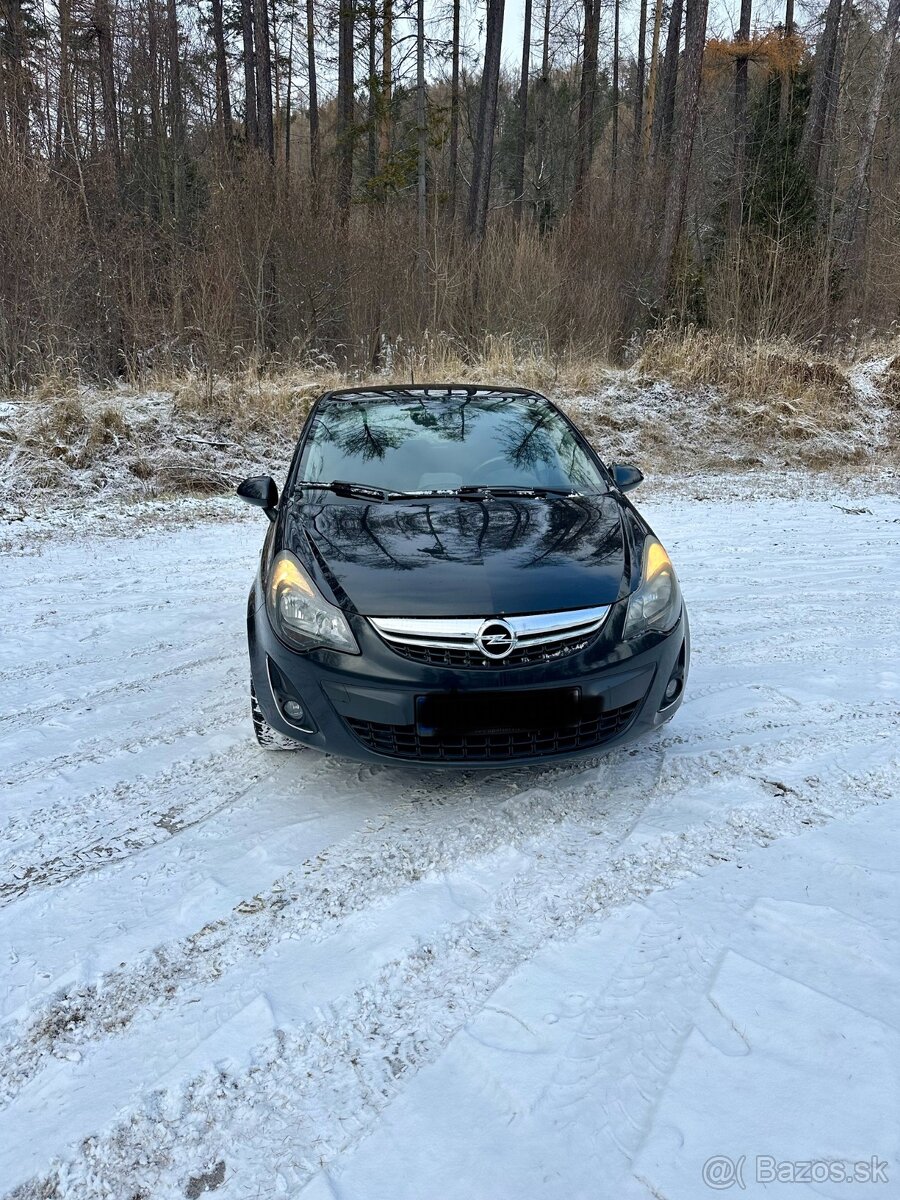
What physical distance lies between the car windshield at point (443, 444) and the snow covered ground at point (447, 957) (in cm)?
129

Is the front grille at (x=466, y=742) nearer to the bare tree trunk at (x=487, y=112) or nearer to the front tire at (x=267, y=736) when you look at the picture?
the front tire at (x=267, y=736)

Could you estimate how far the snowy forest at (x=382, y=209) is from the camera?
37.4ft

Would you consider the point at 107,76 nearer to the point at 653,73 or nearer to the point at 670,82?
the point at 670,82

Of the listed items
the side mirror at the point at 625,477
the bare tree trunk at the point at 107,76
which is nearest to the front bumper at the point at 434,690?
the side mirror at the point at 625,477

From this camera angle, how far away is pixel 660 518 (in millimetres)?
8102

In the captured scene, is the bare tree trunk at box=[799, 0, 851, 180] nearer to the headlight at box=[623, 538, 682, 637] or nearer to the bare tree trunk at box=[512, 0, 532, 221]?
the bare tree trunk at box=[512, 0, 532, 221]

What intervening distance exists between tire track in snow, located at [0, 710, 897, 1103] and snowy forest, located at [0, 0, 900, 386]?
9416mm

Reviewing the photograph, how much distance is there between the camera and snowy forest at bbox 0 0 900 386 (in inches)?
449

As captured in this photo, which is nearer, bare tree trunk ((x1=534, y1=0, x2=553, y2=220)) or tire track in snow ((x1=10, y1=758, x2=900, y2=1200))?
tire track in snow ((x1=10, y1=758, x2=900, y2=1200))

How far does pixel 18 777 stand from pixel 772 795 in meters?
2.89

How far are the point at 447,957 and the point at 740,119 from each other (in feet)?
85.4

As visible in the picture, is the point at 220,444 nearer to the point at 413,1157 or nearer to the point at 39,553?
the point at 39,553

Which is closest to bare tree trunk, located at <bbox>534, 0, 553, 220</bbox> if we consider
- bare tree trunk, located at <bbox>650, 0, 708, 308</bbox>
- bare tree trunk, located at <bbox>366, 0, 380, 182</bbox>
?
bare tree trunk, located at <bbox>366, 0, 380, 182</bbox>

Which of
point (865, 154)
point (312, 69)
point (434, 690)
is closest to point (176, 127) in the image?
point (312, 69)
